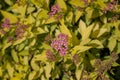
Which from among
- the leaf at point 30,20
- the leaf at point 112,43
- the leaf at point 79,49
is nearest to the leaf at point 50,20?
the leaf at point 30,20

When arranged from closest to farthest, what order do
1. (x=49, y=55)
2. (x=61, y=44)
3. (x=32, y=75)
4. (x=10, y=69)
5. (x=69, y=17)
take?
(x=61, y=44) → (x=49, y=55) → (x=69, y=17) → (x=32, y=75) → (x=10, y=69)

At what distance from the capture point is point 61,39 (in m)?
1.77

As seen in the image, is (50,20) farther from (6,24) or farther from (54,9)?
(6,24)

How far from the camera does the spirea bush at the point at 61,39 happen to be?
1.87 m

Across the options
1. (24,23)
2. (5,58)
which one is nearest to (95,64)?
(24,23)

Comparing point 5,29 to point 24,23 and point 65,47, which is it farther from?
point 65,47

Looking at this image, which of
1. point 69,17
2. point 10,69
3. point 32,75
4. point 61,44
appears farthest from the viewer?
point 10,69

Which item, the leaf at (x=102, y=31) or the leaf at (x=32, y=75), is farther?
the leaf at (x=32, y=75)

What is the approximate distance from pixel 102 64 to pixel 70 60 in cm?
20

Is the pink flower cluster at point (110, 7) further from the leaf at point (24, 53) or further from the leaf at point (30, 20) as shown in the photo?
the leaf at point (24, 53)

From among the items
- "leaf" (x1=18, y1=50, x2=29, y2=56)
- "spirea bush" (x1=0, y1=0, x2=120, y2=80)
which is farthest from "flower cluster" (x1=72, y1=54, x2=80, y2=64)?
"leaf" (x1=18, y1=50, x2=29, y2=56)

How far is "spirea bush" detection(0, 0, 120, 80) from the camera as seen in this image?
187cm

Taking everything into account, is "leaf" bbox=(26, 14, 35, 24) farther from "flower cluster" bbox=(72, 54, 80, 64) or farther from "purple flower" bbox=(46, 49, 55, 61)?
"flower cluster" bbox=(72, 54, 80, 64)

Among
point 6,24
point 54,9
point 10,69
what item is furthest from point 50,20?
point 10,69
